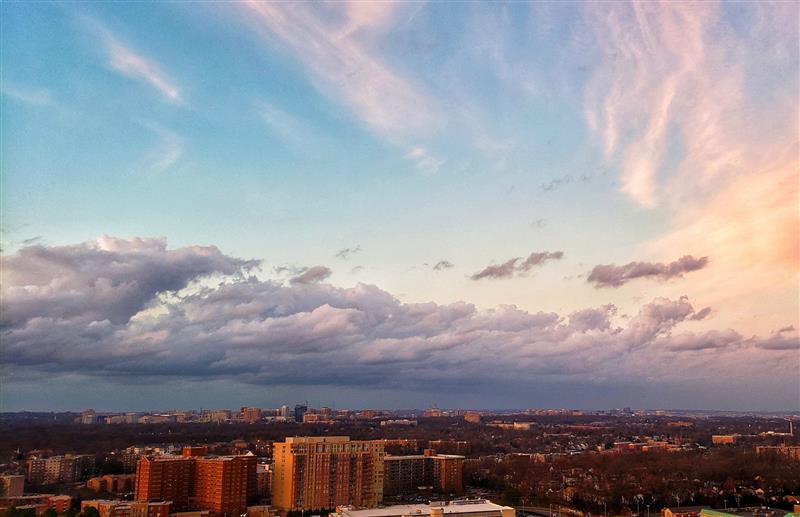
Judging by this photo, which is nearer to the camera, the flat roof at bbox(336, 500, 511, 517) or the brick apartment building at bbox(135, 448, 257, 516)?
the flat roof at bbox(336, 500, 511, 517)

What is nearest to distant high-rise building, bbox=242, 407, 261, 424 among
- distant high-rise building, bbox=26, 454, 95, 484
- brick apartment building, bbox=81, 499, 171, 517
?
distant high-rise building, bbox=26, 454, 95, 484

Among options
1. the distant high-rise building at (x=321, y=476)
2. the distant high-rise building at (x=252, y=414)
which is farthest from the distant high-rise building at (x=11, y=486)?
the distant high-rise building at (x=252, y=414)

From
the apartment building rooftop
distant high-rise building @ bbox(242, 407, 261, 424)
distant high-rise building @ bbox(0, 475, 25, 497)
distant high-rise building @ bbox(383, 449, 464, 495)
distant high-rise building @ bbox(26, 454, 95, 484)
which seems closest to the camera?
the apartment building rooftop

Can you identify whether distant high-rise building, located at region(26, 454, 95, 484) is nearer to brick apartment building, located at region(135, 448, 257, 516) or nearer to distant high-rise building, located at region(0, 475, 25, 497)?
distant high-rise building, located at region(0, 475, 25, 497)

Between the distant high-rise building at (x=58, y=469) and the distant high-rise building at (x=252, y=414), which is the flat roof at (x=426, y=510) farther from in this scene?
the distant high-rise building at (x=252, y=414)

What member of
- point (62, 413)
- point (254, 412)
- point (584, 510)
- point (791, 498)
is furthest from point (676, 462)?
point (254, 412)

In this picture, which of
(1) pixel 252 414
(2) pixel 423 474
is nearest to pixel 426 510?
(2) pixel 423 474

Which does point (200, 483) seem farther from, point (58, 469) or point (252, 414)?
point (252, 414)

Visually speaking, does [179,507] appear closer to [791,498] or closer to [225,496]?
[225,496]

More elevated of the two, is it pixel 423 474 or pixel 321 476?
pixel 321 476
